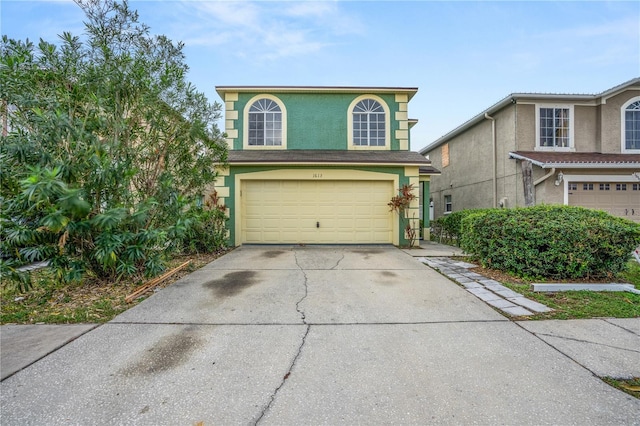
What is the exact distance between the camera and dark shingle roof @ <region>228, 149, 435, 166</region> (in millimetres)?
9516

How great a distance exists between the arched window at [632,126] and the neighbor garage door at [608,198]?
2.23 metres

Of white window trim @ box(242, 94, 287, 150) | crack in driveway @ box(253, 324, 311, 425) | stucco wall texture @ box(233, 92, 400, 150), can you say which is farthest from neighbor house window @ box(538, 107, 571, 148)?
crack in driveway @ box(253, 324, 311, 425)

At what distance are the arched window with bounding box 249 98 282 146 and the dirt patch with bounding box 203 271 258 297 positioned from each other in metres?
6.21

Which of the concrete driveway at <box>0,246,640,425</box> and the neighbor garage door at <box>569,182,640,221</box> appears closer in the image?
the concrete driveway at <box>0,246,640,425</box>

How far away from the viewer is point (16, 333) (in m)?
3.30

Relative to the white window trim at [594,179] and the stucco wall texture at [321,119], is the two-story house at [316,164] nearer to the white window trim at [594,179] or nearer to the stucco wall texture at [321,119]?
the stucco wall texture at [321,119]

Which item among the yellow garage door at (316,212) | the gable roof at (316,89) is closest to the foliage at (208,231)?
the yellow garage door at (316,212)

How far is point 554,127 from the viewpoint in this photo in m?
11.6

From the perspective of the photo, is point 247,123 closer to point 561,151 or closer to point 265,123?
point 265,123

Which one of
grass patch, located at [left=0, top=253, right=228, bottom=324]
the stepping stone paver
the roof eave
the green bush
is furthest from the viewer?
the roof eave

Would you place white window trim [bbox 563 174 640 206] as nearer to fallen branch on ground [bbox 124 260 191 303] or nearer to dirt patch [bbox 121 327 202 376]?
dirt patch [bbox 121 327 202 376]

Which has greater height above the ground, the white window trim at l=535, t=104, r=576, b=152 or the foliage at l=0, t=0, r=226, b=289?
the white window trim at l=535, t=104, r=576, b=152

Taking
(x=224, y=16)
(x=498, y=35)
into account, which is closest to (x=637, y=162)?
(x=498, y=35)

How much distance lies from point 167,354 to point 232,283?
2.53 metres
